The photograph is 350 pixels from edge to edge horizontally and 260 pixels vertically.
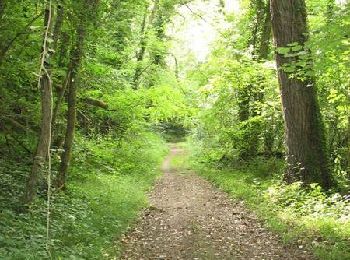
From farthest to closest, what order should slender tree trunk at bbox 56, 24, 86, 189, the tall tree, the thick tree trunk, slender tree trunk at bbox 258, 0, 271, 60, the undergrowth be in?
slender tree trunk at bbox 258, 0, 271, 60
the thick tree trunk
slender tree trunk at bbox 56, 24, 86, 189
the tall tree
the undergrowth

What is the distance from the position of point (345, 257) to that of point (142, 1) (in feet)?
28.5

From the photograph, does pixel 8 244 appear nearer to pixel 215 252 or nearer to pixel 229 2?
pixel 215 252

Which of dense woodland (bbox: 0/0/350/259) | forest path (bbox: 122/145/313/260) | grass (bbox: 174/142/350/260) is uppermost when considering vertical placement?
dense woodland (bbox: 0/0/350/259)

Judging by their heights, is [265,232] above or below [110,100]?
below

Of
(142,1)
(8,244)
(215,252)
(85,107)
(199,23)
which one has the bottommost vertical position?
(215,252)

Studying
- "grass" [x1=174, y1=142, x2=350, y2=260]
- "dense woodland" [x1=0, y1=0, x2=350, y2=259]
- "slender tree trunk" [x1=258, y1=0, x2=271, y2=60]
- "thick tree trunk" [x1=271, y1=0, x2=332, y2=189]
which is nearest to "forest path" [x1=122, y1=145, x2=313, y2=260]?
"grass" [x1=174, y1=142, x2=350, y2=260]

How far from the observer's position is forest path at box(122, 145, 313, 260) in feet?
23.5

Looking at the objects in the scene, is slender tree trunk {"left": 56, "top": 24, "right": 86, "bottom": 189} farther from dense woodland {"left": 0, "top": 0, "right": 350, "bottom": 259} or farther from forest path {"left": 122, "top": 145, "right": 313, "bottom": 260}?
forest path {"left": 122, "top": 145, "right": 313, "bottom": 260}

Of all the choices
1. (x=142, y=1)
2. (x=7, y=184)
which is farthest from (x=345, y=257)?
(x=142, y=1)

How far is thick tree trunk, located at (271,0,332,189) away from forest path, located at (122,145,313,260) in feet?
6.11

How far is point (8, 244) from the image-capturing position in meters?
5.59

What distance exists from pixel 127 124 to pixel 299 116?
8753mm

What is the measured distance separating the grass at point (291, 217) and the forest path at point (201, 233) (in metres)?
0.24

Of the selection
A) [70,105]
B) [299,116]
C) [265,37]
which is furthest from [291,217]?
[265,37]
